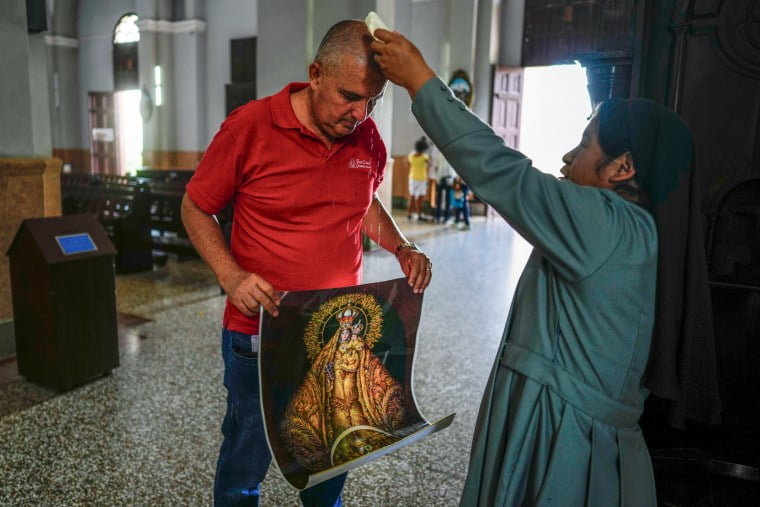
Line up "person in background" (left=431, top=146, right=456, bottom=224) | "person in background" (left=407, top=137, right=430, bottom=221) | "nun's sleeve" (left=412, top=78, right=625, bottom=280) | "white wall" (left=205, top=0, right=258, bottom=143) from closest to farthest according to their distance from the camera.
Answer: "nun's sleeve" (left=412, top=78, right=625, bottom=280)
"person in background" (left=407, top=137, right=430, bottom=221)
"person in background" (left=431, top=146, right=456, bottom=224)
"white wall" (left=205, top=0, right=258, bottom=143)

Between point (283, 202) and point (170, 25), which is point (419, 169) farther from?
point (283, 202)

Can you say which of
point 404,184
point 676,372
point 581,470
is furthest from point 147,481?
point 404,184

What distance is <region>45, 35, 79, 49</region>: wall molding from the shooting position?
53.5ft

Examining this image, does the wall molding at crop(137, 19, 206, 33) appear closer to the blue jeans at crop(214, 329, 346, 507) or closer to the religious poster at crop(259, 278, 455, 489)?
the blue jeans at crop(214, 329, 346, 507)

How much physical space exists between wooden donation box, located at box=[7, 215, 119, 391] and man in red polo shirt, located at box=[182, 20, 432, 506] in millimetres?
2076

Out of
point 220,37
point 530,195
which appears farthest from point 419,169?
point 530,195

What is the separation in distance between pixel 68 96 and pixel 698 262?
19068 millimetres

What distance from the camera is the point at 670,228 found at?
3.58 ft

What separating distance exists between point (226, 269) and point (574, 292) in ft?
2.81

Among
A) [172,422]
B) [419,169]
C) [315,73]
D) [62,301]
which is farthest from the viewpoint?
[419,169]

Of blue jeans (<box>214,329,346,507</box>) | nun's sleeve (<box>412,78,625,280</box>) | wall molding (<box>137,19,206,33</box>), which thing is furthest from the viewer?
wall molding (<box>137,19,206,33</box>)

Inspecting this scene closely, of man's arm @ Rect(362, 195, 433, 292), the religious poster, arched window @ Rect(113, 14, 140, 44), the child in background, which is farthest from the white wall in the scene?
the religious poster

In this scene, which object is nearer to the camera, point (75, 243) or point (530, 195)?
point (530, 195)

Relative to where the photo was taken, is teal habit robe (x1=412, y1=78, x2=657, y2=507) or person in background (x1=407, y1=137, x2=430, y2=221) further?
person in background (x1=407, y1=137, x2=430, y2=221)
